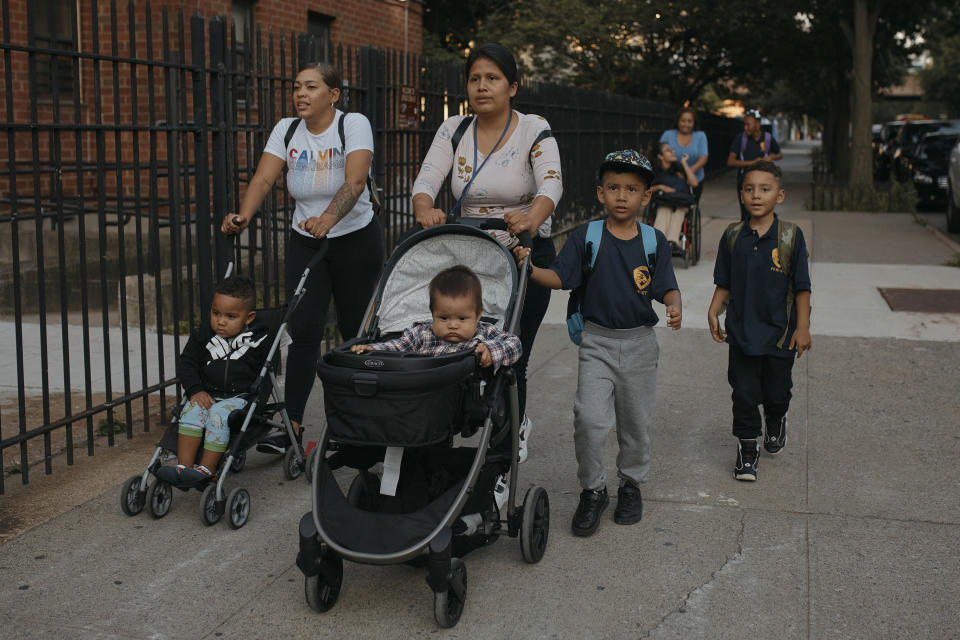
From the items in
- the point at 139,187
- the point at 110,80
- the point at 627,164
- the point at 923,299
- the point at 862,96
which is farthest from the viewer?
the point at 862,96

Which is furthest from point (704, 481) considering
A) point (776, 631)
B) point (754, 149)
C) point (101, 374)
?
point (754, 149)

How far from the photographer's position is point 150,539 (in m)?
4.51

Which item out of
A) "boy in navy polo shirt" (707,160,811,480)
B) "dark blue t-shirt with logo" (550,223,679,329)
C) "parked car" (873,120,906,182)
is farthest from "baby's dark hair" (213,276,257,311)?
"parked car" (873,120,906,182)

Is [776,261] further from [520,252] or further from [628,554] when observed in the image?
[628,554]

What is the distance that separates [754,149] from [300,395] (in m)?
9.02

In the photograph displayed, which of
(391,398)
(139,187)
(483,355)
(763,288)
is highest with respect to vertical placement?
(139,187)

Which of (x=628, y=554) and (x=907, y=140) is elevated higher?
(x=907, y=140)

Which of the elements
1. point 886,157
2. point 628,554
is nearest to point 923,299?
point 628,554

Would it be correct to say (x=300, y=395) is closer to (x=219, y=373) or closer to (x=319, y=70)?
(x=219, y=373)

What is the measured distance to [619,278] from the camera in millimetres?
4574

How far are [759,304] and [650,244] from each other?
920mm

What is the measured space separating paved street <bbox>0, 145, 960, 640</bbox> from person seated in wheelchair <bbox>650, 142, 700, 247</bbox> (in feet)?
17.0

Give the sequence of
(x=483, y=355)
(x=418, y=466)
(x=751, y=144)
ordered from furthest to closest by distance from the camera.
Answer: (x=751, y=144) < (x=418, y=466) < (x=483, y=355)

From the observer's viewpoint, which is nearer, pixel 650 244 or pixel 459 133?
pixel 650 244
